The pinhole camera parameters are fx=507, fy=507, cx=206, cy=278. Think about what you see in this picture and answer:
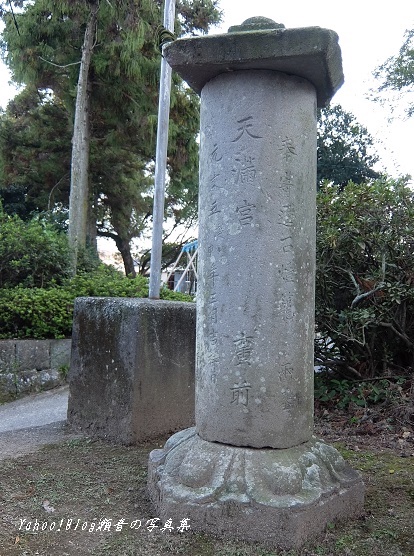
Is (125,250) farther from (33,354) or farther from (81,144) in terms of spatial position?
(33,354)

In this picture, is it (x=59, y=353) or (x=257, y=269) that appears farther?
(x=59, y=353)

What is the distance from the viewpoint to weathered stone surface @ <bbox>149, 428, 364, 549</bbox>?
2.14 m

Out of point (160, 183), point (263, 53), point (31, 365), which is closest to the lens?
point (263, 53)

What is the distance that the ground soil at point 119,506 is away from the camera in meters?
2.11

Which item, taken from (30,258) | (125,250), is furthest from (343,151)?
(30,258)

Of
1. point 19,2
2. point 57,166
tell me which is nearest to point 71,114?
point 57,166

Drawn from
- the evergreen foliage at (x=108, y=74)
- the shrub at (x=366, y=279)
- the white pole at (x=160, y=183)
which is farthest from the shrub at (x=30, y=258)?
the evergreen foliage at (x=108, y=74)

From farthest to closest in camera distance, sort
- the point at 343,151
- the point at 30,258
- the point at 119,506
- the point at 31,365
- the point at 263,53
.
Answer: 1. the point at 343,151
2. the point at 30,258
3. the point at 31,365
4. the point at 119,506
5. the point at 263,53

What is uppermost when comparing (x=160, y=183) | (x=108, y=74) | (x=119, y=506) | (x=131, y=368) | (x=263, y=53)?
(x=108, y=74)

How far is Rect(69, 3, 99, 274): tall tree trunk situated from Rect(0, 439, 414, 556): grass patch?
6.93 metres

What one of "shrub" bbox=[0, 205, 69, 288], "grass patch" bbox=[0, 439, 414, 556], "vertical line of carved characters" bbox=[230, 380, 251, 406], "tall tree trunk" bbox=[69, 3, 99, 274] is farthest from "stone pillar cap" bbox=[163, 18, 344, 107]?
"tall tree trunk" bbox=[69, 3, 99, 274]

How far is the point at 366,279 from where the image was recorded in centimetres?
477

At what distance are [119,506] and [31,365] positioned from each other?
349 centimetres

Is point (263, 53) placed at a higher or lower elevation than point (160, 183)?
higher
